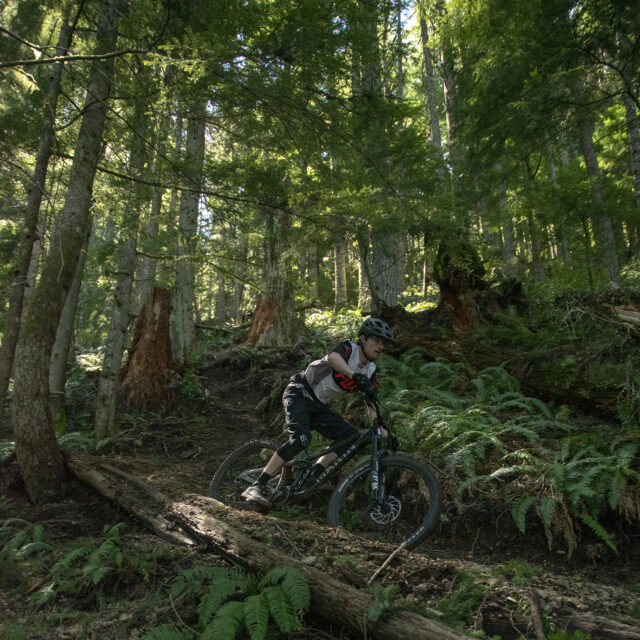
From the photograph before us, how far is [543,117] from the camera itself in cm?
995

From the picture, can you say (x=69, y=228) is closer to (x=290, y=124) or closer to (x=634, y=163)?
(x=290, y=124)

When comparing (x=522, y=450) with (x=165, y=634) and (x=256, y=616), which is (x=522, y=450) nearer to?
(x=256, y=616)

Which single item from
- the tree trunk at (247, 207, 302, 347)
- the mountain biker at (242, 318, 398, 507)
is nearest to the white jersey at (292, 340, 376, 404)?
the mountain biker at (242, 318, 398, 507)

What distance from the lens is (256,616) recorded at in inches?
117

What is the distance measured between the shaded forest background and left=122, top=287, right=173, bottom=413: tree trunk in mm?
46

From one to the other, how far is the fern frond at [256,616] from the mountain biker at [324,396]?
2.33 metres

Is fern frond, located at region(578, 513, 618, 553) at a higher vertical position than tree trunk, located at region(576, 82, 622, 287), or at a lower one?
lower

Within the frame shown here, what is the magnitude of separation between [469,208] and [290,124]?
16.0 ft

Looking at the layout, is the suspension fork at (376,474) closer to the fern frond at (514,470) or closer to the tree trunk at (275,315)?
the fern frond at (514,470)

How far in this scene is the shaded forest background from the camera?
5.91 metres

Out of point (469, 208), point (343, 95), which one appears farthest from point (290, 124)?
point (469, 208)

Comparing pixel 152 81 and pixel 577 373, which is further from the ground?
pixel 152 81

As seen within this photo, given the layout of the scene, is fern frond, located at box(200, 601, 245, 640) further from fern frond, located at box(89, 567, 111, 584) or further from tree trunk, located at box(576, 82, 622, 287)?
tree trunk, located at box(576, 82, 622, 287)

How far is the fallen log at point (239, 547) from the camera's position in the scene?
2.94 metres
